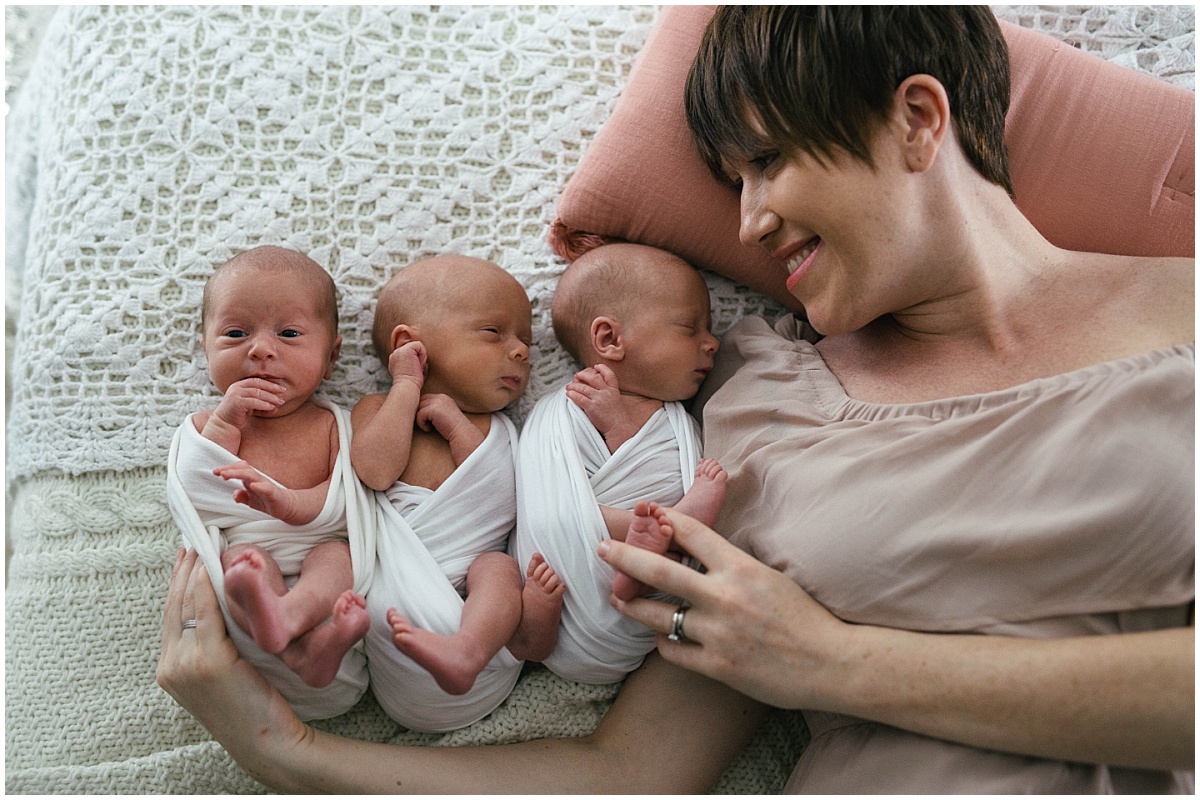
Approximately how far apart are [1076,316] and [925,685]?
2.21 feet

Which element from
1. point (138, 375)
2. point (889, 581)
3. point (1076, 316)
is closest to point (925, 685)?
point (889, 581)

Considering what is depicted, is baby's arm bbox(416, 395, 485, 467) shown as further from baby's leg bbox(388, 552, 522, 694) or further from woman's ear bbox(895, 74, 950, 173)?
woman's ear bbox(895, 74, 950, 173)

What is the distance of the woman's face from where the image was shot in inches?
55.4

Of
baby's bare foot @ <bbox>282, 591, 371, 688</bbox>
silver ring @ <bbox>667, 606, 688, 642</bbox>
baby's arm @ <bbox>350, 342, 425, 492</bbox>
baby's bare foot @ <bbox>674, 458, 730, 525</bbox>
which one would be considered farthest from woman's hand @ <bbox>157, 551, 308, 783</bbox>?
baby's bare foot @ <bbox>674, 458, 730, 525</bbox>

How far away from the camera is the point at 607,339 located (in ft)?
5.60

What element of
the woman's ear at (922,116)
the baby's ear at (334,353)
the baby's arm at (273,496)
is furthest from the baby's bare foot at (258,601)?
the woman's ear at (922,116)

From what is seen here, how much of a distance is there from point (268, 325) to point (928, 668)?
121 cm

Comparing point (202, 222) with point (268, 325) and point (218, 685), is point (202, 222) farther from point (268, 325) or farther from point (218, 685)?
point (218, 685)

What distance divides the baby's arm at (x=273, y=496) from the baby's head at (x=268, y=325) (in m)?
0.18

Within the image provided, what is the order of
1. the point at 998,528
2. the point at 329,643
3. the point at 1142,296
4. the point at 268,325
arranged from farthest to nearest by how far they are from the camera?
the point at 268,325, the point at 1142,296, the point at 329,643, the point at 998,528

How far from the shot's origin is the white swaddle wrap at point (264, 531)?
4.85 feet

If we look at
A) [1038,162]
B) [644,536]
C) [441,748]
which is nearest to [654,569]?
[644,536]

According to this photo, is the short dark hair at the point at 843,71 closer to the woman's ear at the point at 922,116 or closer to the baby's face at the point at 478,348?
the woman's ear at the point at 922,116

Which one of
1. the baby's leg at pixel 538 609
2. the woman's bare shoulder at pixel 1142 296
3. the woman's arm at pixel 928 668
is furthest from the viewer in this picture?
the baby's leg at pixel 538 609
